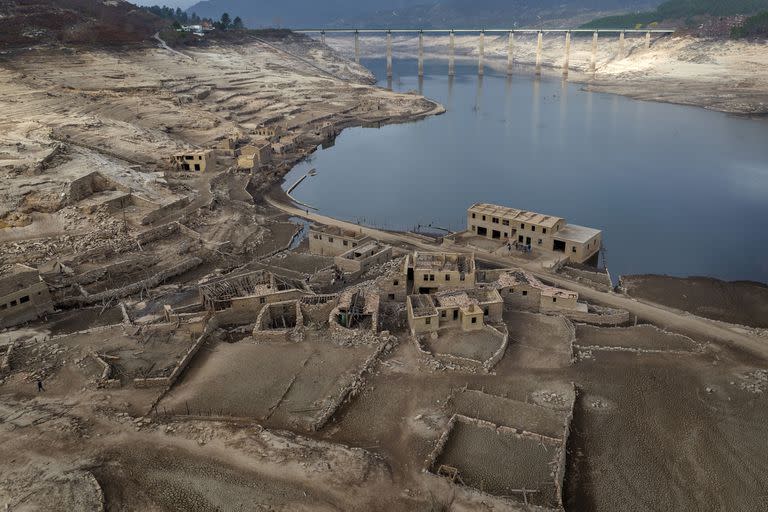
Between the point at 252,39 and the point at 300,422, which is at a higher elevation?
the point at 252,39

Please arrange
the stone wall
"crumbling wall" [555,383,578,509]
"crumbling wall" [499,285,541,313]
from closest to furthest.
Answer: "crumbling wall" [555,383,578,509], "crumbling wall" [499,285,541,313], the stone wall

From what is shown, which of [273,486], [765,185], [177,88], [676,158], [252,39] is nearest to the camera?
[273,486]

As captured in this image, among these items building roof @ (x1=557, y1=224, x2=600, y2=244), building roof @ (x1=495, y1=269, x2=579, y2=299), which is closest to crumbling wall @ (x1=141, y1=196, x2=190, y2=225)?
building roof @ (x1=495, y1=269, x2=579, y2=299)

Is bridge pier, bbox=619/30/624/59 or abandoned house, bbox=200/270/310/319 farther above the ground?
bridge pier, bbox=619/30/624/59

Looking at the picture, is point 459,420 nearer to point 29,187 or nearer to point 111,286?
point 111,286

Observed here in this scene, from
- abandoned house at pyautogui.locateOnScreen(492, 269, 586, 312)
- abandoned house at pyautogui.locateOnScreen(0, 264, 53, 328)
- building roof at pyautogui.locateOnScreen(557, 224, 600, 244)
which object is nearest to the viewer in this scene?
abandoned house at pyautogui.locateOnScreen(0, 264, 53, 328)

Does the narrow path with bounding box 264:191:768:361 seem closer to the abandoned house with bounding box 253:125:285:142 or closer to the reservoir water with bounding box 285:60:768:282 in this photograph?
the reservoir water with bounding box 285:60:768:282

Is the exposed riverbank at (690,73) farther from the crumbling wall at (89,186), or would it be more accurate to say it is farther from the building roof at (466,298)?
the crumbling wall at (89,186)

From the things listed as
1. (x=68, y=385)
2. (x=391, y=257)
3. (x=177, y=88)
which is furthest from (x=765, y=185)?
(x=177, y=88)
